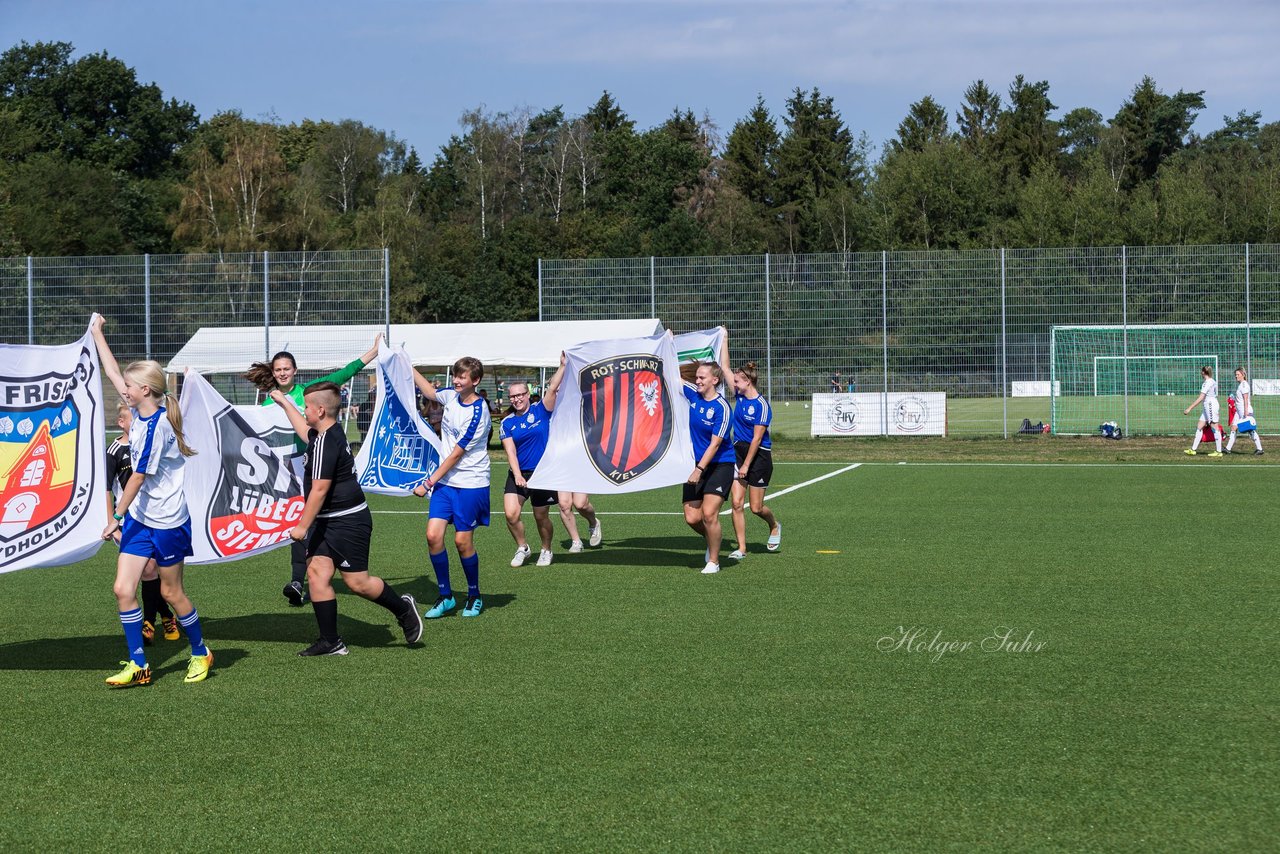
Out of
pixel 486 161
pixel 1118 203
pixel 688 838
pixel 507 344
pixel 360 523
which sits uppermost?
pixel 486 161

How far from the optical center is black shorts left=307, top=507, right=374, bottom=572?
7.97 m

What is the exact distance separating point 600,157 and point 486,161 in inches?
301

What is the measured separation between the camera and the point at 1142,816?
16.7 feet

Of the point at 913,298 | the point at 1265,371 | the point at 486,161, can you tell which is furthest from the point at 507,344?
the point at 486,161

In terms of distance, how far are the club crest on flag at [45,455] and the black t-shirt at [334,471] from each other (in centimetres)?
140

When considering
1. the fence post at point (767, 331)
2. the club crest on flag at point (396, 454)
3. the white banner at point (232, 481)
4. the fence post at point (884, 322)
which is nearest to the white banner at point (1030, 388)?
the fence post at point (884, 322)

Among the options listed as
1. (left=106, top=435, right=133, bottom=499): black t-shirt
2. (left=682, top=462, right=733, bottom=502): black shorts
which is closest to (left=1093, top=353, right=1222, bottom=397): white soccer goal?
(left=682, top=462, right=733, bottom=502): black shorts

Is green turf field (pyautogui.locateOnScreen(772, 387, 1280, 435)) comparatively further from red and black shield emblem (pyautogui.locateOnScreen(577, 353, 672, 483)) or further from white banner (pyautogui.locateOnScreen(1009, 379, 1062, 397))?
red and black shield emblem (pyautogui.locateOnScreen(577, 353, 672, 483))

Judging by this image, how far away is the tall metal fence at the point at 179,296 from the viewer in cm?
2845

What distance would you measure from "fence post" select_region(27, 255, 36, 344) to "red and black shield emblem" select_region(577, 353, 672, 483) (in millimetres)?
21152

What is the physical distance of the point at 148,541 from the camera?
758 cm

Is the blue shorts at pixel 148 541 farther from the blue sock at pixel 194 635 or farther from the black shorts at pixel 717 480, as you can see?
the black shorts at pixel 717 480

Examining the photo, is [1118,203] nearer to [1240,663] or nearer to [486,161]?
[486,161]

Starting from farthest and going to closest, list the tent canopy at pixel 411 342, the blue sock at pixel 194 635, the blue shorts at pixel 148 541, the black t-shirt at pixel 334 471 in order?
1. the tent canopy at pixel 411 342
2. the black t-shirt at pixel 334 471
3. the blue sock at pixel 194 635
4. the blue shorts at pixel 148 541
